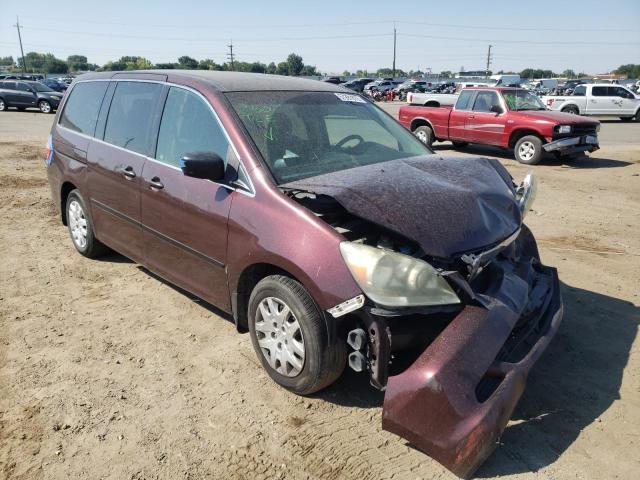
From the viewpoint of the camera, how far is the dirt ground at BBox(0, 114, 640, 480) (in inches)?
101

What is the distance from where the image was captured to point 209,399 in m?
3.07

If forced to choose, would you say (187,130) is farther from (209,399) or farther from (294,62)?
(294,62)

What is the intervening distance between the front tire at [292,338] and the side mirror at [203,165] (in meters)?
0.74

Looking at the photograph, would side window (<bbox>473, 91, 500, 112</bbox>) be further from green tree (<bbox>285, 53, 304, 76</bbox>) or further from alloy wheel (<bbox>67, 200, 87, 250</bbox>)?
green tree (<bbox>285, 53, 304, 76</bbox>)

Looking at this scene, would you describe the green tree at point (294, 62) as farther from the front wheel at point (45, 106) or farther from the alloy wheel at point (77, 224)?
the alloy wheel at point (77, 224)

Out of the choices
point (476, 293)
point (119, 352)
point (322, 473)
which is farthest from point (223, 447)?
point (476, 293)

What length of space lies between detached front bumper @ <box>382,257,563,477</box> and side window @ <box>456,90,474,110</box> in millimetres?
11413

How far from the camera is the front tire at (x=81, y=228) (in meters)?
5.08

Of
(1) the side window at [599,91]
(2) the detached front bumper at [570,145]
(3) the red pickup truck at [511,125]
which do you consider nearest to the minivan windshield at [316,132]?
(2) the detached front bumper at [570,145]

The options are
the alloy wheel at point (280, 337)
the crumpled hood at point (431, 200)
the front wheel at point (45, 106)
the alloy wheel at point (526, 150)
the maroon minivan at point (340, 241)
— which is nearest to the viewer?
the maroon minivan at point (340, 241)

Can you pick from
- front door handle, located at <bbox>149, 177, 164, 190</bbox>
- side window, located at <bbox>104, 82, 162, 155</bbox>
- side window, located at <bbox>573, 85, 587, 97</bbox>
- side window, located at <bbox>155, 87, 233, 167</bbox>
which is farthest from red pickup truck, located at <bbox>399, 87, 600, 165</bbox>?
side window, located at <bbox>573, 85, 587, 97</bbox>

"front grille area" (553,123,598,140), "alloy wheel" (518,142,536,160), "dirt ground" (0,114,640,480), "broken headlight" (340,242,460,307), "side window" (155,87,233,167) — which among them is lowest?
"dirt ground" (0,114,640,480)

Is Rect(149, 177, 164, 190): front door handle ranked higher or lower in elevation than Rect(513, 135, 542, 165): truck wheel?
higher

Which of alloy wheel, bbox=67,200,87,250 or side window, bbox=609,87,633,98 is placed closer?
alloy wheel, bbox=67,200,87,250
